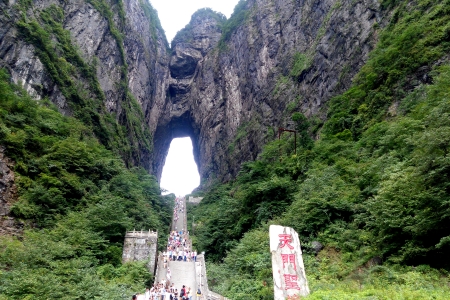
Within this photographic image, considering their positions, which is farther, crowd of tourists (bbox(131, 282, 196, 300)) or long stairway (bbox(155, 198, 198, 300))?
A: long stairway (bbox(155, 198, 198, 300))

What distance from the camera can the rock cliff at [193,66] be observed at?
2302cm

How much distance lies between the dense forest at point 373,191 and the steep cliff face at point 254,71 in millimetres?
3430

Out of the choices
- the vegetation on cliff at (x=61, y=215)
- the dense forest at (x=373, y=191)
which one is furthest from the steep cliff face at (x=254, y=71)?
the vegetation on cliff at (x=61, y=215)

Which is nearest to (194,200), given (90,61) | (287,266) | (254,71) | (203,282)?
(254,71)

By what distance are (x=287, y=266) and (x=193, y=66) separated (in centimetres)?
5223

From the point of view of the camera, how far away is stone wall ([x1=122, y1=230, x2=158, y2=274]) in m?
12.9

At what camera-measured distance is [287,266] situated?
5.71 metres

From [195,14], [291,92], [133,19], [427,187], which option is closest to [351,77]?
[291,92]

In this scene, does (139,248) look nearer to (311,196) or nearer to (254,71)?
(311,196)

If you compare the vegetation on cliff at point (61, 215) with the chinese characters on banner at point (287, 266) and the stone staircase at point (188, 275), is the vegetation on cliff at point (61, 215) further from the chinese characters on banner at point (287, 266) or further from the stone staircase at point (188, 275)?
the chinese characters on banner at point (287, 266)

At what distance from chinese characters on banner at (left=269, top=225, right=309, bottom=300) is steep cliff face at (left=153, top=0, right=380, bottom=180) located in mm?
17807

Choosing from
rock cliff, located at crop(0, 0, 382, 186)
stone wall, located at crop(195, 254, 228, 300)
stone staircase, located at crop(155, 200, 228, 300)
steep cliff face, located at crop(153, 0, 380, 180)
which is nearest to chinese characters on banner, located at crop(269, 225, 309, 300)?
stone wall, located at crop(195, 254, 228, 300)

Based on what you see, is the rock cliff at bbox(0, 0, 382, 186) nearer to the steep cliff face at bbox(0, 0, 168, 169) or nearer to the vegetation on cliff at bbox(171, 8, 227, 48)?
the steep cliff face at bbox(0, 0, 168, 169)

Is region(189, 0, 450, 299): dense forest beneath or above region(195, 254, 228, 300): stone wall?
above
